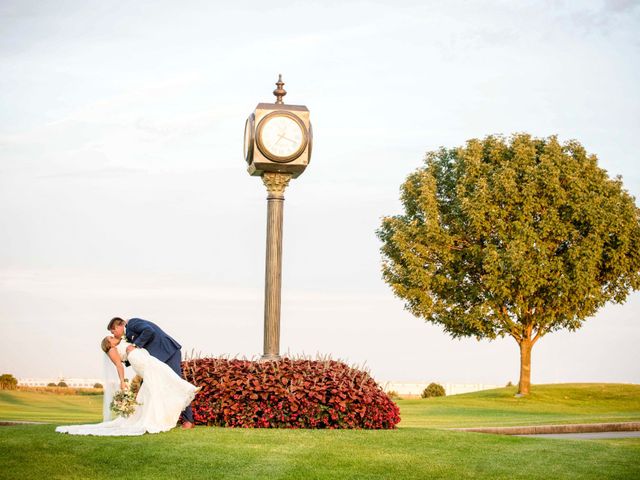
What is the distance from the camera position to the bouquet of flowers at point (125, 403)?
47.5 feet

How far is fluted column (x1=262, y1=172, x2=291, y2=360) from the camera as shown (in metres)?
16.5

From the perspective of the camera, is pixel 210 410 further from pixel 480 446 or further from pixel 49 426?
pixel 480 446

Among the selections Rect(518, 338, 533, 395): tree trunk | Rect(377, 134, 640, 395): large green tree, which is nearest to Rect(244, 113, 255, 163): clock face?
Rect(377, 134, 640, 395): large green tree

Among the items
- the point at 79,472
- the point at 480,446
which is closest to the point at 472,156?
the point at 480,446

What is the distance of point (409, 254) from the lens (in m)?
40.7

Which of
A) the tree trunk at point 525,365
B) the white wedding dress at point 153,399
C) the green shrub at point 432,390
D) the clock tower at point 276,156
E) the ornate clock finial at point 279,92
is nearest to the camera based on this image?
the white wedding dress at point 153,399

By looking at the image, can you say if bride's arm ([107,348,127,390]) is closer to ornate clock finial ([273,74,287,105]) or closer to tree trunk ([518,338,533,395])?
ornate clock finial ([273,74,287,105])

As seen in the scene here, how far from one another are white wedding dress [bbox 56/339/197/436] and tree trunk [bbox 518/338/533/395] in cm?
2934

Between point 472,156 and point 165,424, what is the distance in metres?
30.2

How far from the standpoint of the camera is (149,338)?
48.4 feet

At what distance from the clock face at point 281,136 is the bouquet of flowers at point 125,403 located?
17.2 ft

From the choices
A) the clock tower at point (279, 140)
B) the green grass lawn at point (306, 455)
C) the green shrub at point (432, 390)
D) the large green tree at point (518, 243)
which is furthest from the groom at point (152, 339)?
the green shrub at point (432, 390)

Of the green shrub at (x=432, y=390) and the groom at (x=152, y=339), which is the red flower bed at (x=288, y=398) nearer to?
the groom at (x=152, y=339)

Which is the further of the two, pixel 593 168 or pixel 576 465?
pixel 593 168
